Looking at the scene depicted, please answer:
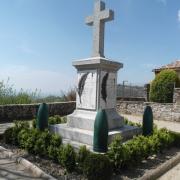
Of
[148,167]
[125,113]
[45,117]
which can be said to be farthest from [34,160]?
[125,113]

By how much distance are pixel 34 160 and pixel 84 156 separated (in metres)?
1.43

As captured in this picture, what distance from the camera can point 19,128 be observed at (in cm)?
752

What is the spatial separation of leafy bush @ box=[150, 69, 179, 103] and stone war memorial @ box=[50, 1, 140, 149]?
11511mm

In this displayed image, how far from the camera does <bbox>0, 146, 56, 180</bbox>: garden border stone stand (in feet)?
16.7

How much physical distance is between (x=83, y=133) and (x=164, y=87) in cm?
1323

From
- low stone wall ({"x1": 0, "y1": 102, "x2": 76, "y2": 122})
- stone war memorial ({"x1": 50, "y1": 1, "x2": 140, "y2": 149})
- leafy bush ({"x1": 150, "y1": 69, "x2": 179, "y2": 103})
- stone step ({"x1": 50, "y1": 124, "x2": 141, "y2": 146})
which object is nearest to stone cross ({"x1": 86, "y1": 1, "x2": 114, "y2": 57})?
stone war memorial ({"x1": 50, "y1": 1, "x2": 140, "y2": 149})

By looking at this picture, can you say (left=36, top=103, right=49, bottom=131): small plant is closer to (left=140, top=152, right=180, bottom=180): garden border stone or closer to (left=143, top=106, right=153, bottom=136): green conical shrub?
(left=143, top=106, right=153, bottom=136): green conical shrub

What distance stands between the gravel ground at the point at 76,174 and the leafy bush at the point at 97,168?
0.25 meters

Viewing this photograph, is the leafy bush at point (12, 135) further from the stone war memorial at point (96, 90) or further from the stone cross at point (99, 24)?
the stone cross at point (99, 24)

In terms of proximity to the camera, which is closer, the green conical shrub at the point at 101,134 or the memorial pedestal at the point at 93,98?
the green conical shrub at the point at 101,134

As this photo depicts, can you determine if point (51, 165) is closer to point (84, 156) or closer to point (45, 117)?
point (84, 156)

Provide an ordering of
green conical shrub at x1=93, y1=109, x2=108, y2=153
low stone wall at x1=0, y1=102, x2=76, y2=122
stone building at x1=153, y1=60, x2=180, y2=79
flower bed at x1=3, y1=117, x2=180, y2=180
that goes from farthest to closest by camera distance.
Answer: stone building at x1=153, y1=60, x2=180, y2=79 → low stone wall at x1=0, y1=102, x2=76, y2=122 → green conical shrub at x1=93, y1=109, x2=108, y2=153 → flower bed at x1=3, y1=117, x2=180, y2=180

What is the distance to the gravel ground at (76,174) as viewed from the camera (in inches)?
206

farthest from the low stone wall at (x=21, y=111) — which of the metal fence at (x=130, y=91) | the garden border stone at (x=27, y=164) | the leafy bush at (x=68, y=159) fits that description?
the metal fence at (x=130, y=91)
